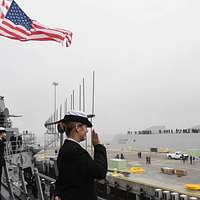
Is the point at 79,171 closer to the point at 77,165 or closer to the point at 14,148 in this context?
the point at 77,165

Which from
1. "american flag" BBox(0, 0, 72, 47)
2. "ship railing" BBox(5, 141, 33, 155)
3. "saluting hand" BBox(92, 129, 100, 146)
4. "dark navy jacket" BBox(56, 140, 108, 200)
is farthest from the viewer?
"ship railing" BBox(5, 141, 33, 155)

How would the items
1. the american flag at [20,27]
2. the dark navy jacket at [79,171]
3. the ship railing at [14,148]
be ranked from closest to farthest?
the dark navy jacket at [79,171]
the american flag at [20,27]
the ship railing at [14,148]

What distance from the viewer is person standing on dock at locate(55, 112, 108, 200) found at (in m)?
2.11

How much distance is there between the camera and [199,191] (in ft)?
48.1

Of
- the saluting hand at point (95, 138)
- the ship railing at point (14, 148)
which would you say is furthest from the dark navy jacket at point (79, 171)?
the ship railing at point (14, 148)

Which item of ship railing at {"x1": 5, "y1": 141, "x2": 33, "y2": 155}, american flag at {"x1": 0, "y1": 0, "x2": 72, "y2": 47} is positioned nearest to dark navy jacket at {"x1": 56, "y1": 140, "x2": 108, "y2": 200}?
american flag at {"x1": 0, "y1": 0, "x2": 72, "y2": 47}

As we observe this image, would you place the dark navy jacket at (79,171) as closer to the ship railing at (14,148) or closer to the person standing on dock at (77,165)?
the person standing on dock at (77,165)

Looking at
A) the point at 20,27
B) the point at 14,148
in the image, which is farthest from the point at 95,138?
the point at 14,148

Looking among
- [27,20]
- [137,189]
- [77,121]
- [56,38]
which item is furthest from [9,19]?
A: [137,189]

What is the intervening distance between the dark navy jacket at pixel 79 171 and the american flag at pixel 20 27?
8409mm

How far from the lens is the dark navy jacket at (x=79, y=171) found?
2096 millimetres

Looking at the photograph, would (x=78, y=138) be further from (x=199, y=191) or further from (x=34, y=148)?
(x=34, y=148)

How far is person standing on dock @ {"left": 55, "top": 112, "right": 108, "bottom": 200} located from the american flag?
8272mm

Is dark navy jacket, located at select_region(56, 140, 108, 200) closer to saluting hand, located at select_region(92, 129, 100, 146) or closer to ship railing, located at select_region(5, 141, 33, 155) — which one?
saluting hand, located at select_region(92, 129, 100, 146)
